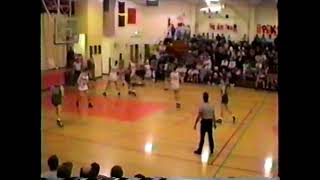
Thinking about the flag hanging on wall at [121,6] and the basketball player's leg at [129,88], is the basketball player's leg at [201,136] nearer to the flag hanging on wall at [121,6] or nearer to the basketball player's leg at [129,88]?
the basketball player's leg at [129,88]

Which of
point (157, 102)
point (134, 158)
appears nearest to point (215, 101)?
point (157, 102)

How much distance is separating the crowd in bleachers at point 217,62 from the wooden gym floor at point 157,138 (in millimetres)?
5328

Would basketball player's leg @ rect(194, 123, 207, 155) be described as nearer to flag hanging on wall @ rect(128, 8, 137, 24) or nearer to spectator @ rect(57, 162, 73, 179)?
spectator @ rect(57, 162, 73, 179)

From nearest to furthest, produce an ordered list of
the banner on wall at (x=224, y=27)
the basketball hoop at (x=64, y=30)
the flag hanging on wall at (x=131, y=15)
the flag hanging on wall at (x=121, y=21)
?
the basketball hoop at (x=64, y=30) → the flag hanging on wall at (x=121, y=21) → the flag hanging on wall at (x=131, y=15) → the banner on wall at (x=224, y=27)

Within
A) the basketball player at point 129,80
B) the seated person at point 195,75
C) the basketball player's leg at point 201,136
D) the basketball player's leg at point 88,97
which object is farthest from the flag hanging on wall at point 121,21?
the basketball player's leg at point 201,136

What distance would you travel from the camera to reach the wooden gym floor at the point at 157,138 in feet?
35.3

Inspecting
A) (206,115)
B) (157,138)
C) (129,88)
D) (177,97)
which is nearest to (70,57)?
(129,88)

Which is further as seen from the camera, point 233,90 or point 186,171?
point 233,90

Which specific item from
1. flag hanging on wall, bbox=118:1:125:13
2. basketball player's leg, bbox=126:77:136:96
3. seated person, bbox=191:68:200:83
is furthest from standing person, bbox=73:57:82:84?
seated person, bbox=191:68:200:83
